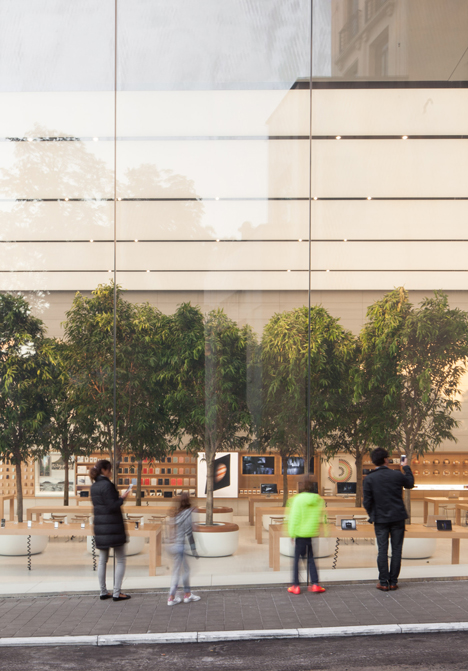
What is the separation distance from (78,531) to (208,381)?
9.48ft

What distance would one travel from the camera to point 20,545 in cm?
921

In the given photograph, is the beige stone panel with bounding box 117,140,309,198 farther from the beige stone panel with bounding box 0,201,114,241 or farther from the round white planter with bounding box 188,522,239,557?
the round white planter with bounding box 188,522,239,557

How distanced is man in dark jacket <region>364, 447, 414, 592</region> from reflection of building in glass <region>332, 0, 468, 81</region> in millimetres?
6293

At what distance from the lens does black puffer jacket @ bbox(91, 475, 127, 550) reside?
24.7 feet

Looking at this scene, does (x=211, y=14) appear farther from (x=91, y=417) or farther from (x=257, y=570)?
(x=257, y=570)

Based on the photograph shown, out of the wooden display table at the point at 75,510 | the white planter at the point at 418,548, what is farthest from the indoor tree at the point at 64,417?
the white planter at the point at 418,548

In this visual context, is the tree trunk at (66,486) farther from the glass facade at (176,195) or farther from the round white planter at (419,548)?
the round white planter at (419,548)

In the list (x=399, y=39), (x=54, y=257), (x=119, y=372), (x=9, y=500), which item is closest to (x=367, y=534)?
(x=119, y=372)

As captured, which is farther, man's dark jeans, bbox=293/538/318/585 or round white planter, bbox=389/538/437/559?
round white planter, bbox=389/538/437/559

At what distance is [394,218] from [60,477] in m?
6.65

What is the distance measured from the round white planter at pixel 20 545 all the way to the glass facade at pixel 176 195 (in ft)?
1.74

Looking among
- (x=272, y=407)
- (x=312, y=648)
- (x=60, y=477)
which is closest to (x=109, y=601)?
(x=60, y=477)

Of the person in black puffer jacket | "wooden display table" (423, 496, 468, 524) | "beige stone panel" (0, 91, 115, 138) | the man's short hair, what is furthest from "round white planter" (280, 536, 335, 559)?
"beige stone panel" (0, 91, 115, 138)

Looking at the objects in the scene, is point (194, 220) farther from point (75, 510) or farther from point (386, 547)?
point (386, 547)
